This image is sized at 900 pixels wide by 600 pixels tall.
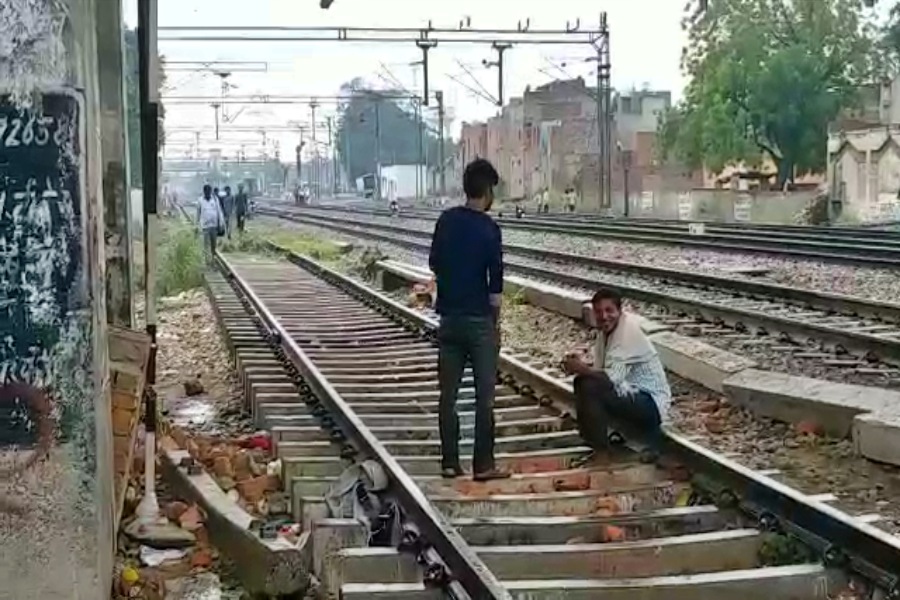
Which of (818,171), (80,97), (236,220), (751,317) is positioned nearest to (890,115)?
(818,171)

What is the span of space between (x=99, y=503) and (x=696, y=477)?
325cm

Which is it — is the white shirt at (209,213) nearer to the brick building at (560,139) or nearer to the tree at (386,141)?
the brick building at (560,139)

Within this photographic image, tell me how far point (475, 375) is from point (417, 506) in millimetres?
1455

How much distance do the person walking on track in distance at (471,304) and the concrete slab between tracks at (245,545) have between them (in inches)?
50.1

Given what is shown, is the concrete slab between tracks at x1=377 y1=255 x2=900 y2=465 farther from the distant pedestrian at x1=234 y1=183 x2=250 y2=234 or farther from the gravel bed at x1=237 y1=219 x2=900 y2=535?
the distant pedestrian at x1=234 y1=183 x2=250 y2=234

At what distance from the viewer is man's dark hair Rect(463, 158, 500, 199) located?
6848mm

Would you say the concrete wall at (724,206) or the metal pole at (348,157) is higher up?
the metal pole at (348,157)

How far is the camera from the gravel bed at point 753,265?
18.7m

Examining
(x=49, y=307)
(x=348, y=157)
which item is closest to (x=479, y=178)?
(x=49, y=307)

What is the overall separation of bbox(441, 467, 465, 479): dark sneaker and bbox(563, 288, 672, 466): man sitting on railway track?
→ 2.63 feet

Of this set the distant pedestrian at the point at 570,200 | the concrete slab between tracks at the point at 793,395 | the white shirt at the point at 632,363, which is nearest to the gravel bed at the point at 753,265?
the concrete slab between tracks at the point at 793,395

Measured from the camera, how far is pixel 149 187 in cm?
709

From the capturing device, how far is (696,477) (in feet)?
22.3

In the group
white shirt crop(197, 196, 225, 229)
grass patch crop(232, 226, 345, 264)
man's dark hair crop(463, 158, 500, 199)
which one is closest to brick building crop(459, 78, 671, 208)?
grass patch crop(232, 226, 345, 264)
